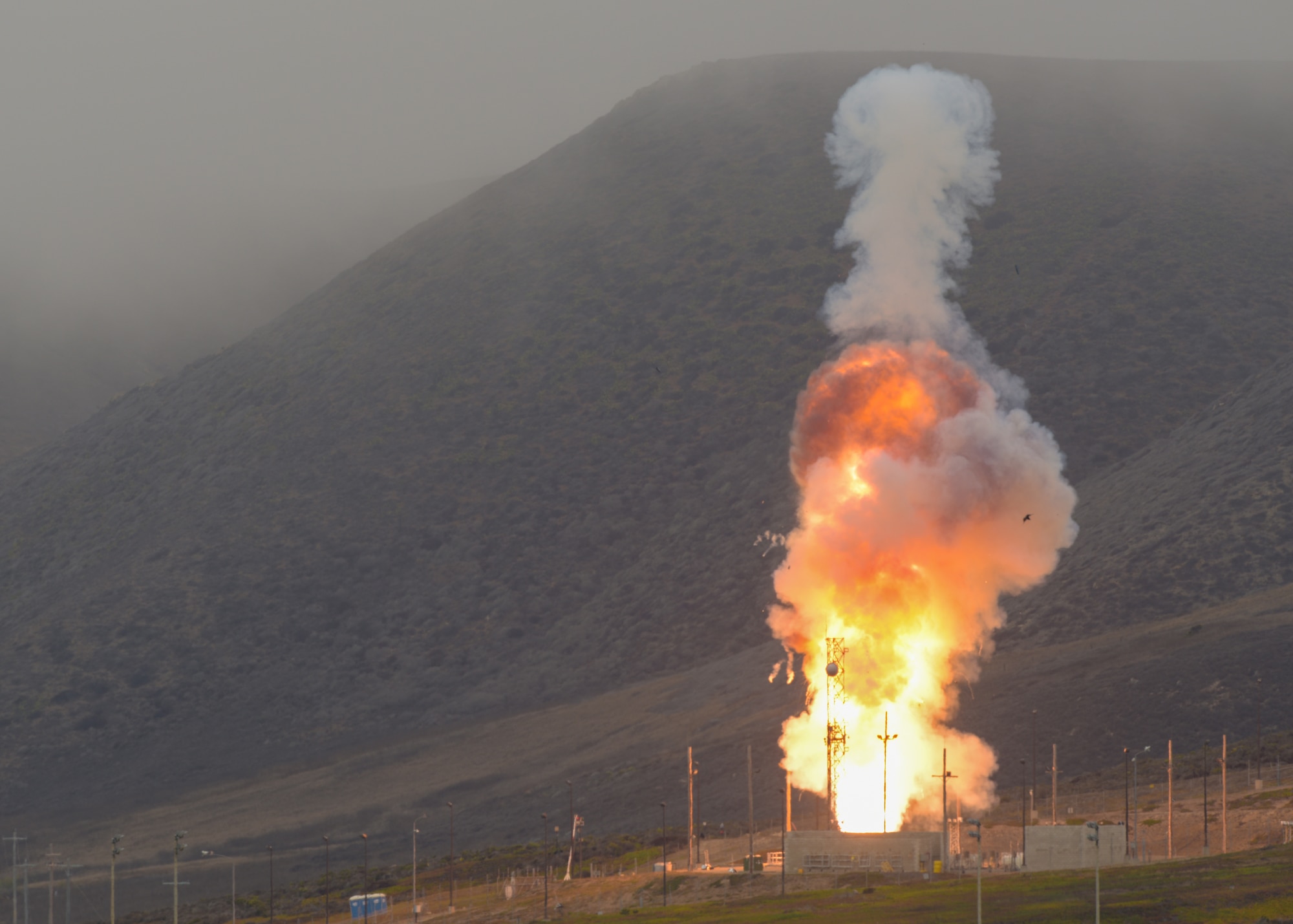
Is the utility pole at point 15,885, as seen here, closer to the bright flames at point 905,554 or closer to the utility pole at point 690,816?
the utility pole at point 690,816

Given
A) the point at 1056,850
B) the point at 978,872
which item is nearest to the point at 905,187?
the point at 1056,850

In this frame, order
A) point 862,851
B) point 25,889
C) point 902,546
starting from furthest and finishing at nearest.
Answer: point 25,889, point 862,851, point 902,546

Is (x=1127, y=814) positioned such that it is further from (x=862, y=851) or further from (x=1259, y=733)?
(x=1259, y=733)

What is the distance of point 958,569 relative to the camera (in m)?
89.8

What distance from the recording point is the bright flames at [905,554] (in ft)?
292

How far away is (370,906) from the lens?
112 metres

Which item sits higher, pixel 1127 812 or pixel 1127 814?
pixel 1127 812

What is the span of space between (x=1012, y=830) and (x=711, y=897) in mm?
23206

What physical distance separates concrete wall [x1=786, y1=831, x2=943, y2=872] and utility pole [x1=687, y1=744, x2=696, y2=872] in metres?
13.8

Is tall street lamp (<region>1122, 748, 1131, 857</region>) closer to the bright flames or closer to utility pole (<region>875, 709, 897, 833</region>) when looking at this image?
the bright flames

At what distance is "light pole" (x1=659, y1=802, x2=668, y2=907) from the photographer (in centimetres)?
9456

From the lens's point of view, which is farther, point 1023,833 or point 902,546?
point 1023,833

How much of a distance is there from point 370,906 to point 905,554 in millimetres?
46172

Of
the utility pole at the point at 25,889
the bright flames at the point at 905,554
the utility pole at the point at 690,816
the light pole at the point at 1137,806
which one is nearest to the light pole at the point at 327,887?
the utility pole at the point at 25,889
